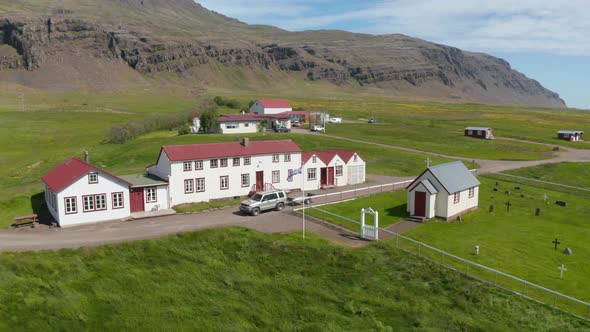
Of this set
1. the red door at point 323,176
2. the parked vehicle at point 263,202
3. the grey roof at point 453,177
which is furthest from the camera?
the red door at point 323,176

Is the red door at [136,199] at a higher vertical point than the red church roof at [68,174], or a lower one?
lower

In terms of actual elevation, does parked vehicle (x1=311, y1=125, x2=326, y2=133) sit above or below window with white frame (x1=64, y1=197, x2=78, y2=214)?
above

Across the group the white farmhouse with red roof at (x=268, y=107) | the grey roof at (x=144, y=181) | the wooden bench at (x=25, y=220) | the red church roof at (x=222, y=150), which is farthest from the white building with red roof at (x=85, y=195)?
the white farmhouse with red roof at (x=268, y=107)

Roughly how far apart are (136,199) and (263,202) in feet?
36.5

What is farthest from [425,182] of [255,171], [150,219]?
[150,219]

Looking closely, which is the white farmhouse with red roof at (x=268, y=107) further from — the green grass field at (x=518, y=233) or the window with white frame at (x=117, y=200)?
the window with white frame at (x=117, y=200)

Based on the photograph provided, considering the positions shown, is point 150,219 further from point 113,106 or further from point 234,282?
point 113,106

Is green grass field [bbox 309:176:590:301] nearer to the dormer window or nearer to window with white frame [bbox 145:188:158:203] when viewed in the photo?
window with white frame [bbox 145:188:158:203]

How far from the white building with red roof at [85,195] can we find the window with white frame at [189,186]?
6.19m

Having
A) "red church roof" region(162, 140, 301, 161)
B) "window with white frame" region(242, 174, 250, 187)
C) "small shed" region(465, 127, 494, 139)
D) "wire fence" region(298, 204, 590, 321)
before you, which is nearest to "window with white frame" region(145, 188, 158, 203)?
"red church roof" region(162, 140, 301, 161)

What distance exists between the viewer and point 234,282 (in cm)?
2714

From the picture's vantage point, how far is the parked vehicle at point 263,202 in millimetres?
40500

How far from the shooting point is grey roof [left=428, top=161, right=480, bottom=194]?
134ft

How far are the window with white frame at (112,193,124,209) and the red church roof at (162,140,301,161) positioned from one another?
6045 mm
